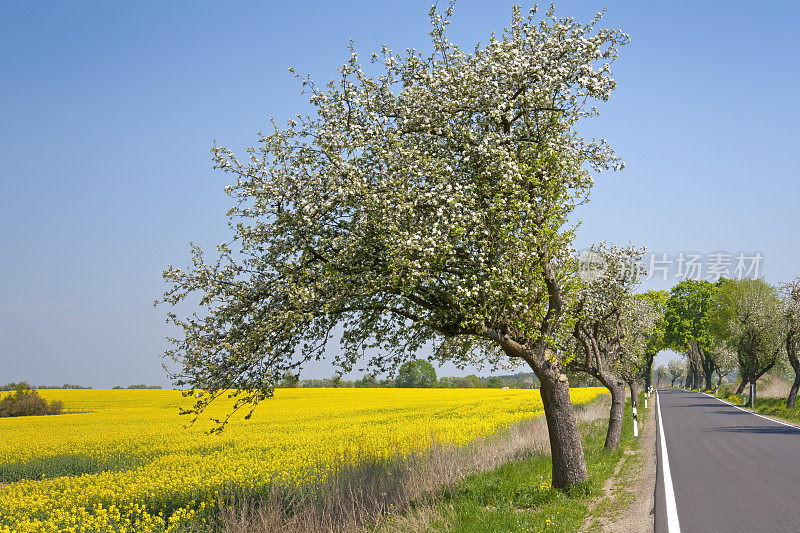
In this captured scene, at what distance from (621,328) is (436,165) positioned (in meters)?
15.0

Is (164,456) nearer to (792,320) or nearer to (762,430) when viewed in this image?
(762,430)

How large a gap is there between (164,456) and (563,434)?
17408mm

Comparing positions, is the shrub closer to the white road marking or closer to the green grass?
the green grass

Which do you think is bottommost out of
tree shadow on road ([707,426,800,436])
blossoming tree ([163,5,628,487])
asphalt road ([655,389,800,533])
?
tree shadow on road ([707,426,800,436])

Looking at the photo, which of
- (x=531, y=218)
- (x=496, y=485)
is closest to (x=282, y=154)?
(x=531, y=218)

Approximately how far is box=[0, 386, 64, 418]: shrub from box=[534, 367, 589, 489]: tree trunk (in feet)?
177

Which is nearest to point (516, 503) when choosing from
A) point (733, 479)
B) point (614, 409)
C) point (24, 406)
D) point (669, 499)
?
point (669, 499)

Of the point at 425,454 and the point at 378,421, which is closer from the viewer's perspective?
the point at 425,454

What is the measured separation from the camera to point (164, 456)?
23.8 metres

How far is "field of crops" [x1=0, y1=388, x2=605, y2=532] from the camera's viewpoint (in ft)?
46.6

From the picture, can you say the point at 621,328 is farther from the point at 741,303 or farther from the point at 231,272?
the point at 741,303

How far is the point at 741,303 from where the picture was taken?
183 feet

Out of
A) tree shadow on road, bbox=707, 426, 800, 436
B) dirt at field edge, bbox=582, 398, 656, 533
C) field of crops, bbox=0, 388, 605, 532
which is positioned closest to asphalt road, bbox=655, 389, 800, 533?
tree shadow on road, bbox=707, 426, 800, 436

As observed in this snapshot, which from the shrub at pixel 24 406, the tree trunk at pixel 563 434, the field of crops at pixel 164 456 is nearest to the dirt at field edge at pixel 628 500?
the tree trunk at pixel 563 434
